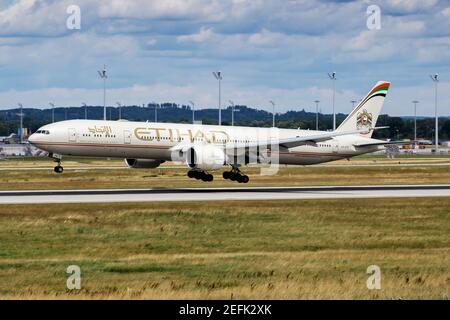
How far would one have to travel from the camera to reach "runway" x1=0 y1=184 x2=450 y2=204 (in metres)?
51.0

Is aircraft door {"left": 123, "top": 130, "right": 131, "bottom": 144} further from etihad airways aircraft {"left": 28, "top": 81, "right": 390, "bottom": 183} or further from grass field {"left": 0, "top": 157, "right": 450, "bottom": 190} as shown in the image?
grass field {"left": 0, "top": 157, "right": 450, "bottom": 190}

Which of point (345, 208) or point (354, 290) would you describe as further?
point (345, 208)

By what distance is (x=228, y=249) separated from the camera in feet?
108

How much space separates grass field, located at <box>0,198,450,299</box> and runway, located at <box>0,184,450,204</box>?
381cm

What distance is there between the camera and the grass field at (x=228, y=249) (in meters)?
24.7

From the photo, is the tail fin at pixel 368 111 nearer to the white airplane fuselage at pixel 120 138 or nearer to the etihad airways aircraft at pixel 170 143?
the etihad airways aircraft at pixel 170 143

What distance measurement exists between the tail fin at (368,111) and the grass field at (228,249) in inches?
1058

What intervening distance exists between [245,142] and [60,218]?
27.4 metres
